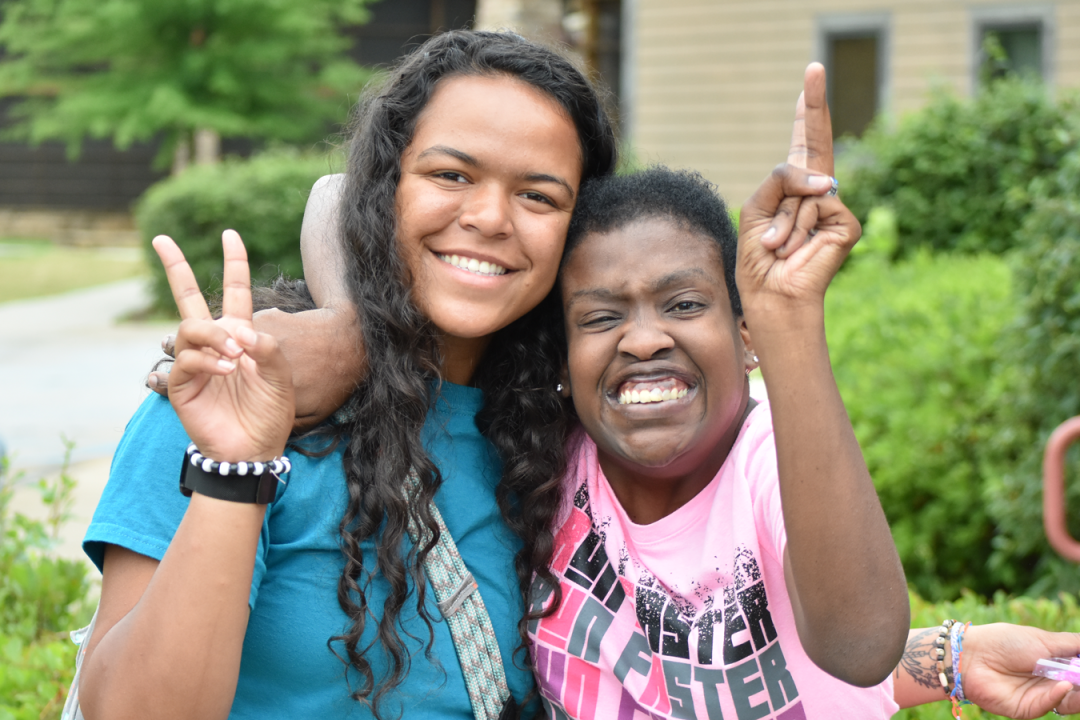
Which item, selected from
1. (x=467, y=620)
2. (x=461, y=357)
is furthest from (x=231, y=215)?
(x=467, y=620)

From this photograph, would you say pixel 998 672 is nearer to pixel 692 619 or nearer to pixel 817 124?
pixel 692 619

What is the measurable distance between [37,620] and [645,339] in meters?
2.07

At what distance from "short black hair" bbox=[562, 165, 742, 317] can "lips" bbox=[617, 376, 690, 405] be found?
0.69 ft

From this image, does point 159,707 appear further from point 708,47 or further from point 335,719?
point 708,47

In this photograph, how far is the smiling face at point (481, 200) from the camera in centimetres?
205

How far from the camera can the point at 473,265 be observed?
2066 mm

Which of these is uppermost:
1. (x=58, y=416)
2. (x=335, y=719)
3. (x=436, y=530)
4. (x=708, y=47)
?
(x=708, y=47)

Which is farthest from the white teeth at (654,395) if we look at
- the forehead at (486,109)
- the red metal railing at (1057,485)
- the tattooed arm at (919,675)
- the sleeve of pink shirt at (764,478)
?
the red metal railing at (1057,485)

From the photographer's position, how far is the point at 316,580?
186 cm

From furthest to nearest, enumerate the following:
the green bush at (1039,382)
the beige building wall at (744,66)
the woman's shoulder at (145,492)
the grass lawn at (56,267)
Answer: the grass lawn at (56,267), the beige building wall at (744,66), the green bush at (1039,382), the woman's shoulder at (145,492)

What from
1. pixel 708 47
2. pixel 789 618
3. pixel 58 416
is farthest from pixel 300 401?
pixel 708 47

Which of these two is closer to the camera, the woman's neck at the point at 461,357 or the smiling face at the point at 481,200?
the smiling face at the point at 481,200

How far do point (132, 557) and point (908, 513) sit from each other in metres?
3.73

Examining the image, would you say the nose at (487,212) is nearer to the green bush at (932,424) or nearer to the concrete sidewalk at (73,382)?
the concrete sidewalk at (73,382)
